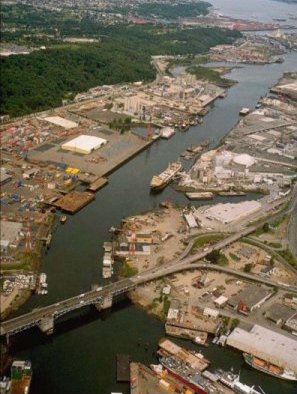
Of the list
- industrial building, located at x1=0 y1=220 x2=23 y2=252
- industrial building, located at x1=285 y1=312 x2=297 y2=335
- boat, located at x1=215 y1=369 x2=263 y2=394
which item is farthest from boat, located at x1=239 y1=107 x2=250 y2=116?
boat, located at x1=215 y1=369 x2=263 y2=394

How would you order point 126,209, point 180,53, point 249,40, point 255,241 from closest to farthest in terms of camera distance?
point 255,241
point 126,209
point 180,53
point 249,40

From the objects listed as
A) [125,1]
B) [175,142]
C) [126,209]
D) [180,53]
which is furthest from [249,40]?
[126,209]

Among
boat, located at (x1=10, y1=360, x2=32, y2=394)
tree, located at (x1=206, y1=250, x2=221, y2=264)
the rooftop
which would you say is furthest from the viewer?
tree, located at (x1=206, y1=250, x2=221, y2=264)

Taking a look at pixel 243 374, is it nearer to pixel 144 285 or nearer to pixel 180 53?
pixel 144 285

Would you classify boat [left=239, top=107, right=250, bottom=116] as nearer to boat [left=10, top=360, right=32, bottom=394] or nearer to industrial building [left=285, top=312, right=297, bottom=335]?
industrial building [left=285, top=312, right=297, bottom=335]

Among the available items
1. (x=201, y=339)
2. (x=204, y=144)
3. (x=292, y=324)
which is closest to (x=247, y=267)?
(x=292, y=324)
